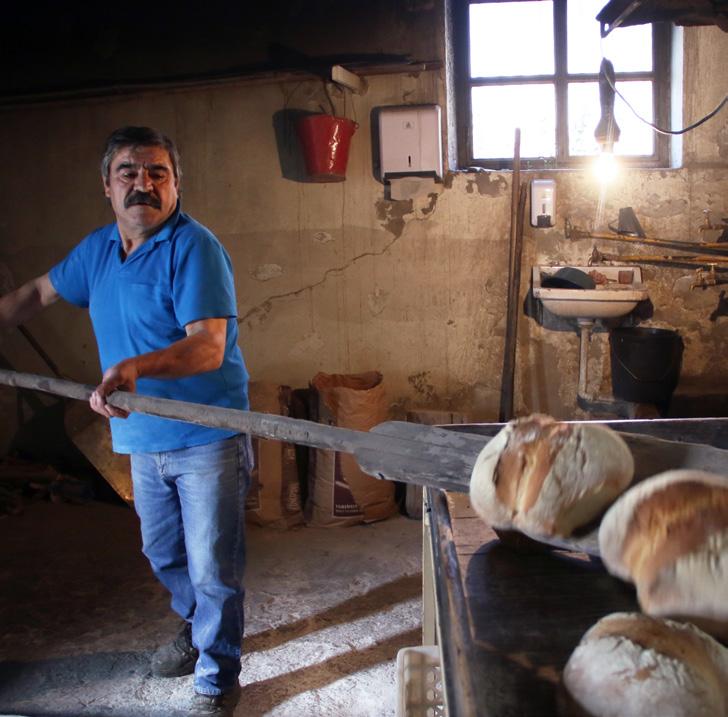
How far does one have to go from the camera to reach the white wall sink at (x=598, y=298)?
344cm

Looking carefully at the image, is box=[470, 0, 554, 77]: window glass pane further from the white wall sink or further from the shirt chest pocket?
the shirt chest pocket

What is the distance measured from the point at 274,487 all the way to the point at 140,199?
195 cm

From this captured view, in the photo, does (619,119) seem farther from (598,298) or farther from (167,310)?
(167,310)

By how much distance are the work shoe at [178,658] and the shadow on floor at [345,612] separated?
0.74ft

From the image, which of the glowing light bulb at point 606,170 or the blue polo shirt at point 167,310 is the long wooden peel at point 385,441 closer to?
the blue polo shirt at point 167,310

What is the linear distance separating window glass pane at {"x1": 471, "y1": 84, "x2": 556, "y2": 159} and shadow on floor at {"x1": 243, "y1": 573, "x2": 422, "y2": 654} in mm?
2563

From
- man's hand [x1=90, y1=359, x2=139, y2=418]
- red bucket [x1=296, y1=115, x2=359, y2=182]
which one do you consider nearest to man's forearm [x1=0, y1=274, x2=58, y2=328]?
man's hand [x1=90, y1=359, x2=139, y2=418]

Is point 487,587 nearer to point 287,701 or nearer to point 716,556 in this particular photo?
point 716,556

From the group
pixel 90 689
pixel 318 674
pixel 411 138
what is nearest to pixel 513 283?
pixel 411 138

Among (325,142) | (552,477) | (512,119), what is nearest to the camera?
(552,477)

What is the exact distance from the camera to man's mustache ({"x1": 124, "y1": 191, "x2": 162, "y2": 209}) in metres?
1.74

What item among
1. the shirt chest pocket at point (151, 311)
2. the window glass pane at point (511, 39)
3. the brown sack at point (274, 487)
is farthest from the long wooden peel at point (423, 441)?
the window glass pane at point (511, 39)

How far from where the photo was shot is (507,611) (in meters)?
0.93

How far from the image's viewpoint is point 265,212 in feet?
12.7
